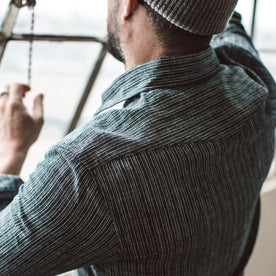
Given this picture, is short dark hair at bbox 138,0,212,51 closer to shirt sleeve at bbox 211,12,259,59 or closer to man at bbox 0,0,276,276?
man at bbox 0,0,276,276

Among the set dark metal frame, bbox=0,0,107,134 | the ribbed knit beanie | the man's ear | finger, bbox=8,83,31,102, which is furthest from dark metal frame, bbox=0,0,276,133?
the ribbed knit beanie

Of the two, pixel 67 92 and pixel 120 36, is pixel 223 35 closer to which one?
pixel 120 36

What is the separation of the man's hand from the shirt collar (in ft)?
0.71

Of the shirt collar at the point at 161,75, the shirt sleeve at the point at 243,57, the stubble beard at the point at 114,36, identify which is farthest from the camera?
the shirt sleeve at the point at 243,57

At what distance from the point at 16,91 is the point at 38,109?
0.08 m

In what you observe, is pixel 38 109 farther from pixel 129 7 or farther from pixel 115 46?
pixel 129 7

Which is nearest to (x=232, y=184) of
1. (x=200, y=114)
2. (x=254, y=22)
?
(x=200, y=114)

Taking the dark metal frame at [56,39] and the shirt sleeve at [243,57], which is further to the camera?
the dark metal frame at [56,39]

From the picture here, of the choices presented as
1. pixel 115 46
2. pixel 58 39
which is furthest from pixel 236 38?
pixel 58 39

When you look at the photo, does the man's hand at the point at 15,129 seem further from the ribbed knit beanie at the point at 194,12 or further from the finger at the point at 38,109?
the ribbed knit beanie at the point at 194,12

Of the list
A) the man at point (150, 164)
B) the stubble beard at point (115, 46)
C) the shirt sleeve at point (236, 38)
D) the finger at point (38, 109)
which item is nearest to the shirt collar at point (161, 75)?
the man at point (150, 164)

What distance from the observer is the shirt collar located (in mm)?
823

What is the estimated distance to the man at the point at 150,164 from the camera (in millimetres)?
703

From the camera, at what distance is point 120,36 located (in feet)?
3.05
